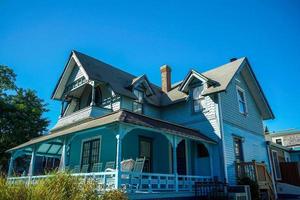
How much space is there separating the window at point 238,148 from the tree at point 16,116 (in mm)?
21101

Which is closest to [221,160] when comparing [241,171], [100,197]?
[241,171]

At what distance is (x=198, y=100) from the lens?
49.5ft

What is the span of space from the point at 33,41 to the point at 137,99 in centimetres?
675

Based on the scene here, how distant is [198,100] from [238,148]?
12.6 feet

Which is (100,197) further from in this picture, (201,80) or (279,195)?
(279,195)

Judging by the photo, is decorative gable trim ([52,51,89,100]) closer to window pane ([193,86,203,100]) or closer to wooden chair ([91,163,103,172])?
wooden chair ([91,163,103,172])

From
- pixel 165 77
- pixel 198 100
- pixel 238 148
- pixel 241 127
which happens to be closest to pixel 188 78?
pixel 198 100

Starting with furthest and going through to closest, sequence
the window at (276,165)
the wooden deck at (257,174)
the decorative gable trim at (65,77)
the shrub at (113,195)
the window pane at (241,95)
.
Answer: the window at (276,165) < the decorative gable trim at (65,77) < the window pane at (241,95) < the wooden deck at (257,174) < the shrub at (113,195)

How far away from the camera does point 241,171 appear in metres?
13.2

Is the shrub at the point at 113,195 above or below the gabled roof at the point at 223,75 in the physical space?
below

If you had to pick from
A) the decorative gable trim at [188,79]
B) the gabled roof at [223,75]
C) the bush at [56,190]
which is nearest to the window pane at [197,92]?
the decorative gable trim at [188,79]

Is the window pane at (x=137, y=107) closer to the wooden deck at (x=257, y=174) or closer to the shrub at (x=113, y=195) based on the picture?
the wooden deck at (x=257, y=174)

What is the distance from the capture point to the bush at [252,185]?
1162 centimetres

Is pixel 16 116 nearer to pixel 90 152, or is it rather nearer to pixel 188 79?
pixel 90 152
